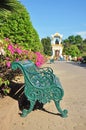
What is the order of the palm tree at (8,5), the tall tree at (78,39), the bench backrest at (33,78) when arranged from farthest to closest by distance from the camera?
the tall tree at (78,39) → the palm tree at (8,5) → the bench backrest at (33,78)

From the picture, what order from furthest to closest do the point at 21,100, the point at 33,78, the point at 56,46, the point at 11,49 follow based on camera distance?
the point at 56,46, the point at 21,100, the point at 11,49, the point at 33,78

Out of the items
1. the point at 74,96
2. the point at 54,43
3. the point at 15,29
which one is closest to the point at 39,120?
the point at 74,96

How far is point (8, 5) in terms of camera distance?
18.8 feet

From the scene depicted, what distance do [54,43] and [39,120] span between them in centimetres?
7710

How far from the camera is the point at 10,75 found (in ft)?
22.4

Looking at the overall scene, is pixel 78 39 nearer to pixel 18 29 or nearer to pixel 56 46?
pixel 56 46

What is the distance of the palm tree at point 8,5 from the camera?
5668 millimetres

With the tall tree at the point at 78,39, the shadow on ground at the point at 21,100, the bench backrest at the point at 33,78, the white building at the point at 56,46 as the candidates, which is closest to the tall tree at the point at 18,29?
the shadow on ground at the point at 21,100

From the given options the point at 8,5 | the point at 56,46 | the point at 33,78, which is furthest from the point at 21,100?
the point at 56,46

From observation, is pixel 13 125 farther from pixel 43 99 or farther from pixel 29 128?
pixel 43 99

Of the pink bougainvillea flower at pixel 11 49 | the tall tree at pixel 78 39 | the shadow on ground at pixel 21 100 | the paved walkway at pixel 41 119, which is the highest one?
the tall tree at pixel 78 39

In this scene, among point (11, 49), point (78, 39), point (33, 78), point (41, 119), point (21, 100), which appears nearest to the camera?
point (41, 119)

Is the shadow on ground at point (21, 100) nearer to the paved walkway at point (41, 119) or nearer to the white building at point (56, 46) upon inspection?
the paved walkway at point (41, 119)

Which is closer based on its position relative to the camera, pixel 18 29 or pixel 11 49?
pixel 11 49
